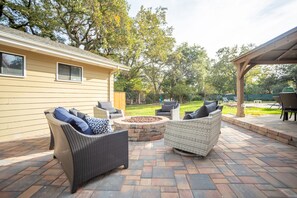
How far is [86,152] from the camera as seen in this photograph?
6.53 feet

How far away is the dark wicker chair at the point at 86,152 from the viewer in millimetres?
1867

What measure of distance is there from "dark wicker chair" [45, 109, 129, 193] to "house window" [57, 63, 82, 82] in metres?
4.03

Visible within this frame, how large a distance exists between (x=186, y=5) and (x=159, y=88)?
615 inches

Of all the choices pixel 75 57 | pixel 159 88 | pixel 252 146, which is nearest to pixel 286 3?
pixel 252 146

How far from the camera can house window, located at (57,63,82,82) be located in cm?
556

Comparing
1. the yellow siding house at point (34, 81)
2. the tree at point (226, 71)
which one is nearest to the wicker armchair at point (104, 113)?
the yellow siding house at point (34, 81)

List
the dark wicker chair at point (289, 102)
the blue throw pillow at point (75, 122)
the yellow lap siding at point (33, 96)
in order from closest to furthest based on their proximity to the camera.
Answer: the blue throw pillow at point (75, 122), the yellow lap siding at point (33, 96), the dark wicker chair at point (289, 102)

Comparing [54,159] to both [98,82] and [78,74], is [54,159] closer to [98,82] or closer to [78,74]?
[78,74]

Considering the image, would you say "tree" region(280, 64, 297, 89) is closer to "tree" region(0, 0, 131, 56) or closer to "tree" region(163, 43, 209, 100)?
"tree" region(163, 43, 209, 100)

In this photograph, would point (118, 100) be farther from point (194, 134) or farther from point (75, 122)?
point (75, 122)

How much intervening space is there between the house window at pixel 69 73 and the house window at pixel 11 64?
1113mm

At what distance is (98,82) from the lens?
7.07 metres

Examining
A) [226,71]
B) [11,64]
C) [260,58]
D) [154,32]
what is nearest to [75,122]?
[11,64]

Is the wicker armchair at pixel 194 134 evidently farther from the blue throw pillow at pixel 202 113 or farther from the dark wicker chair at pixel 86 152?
the dark wicker chair at pixel 86 152
